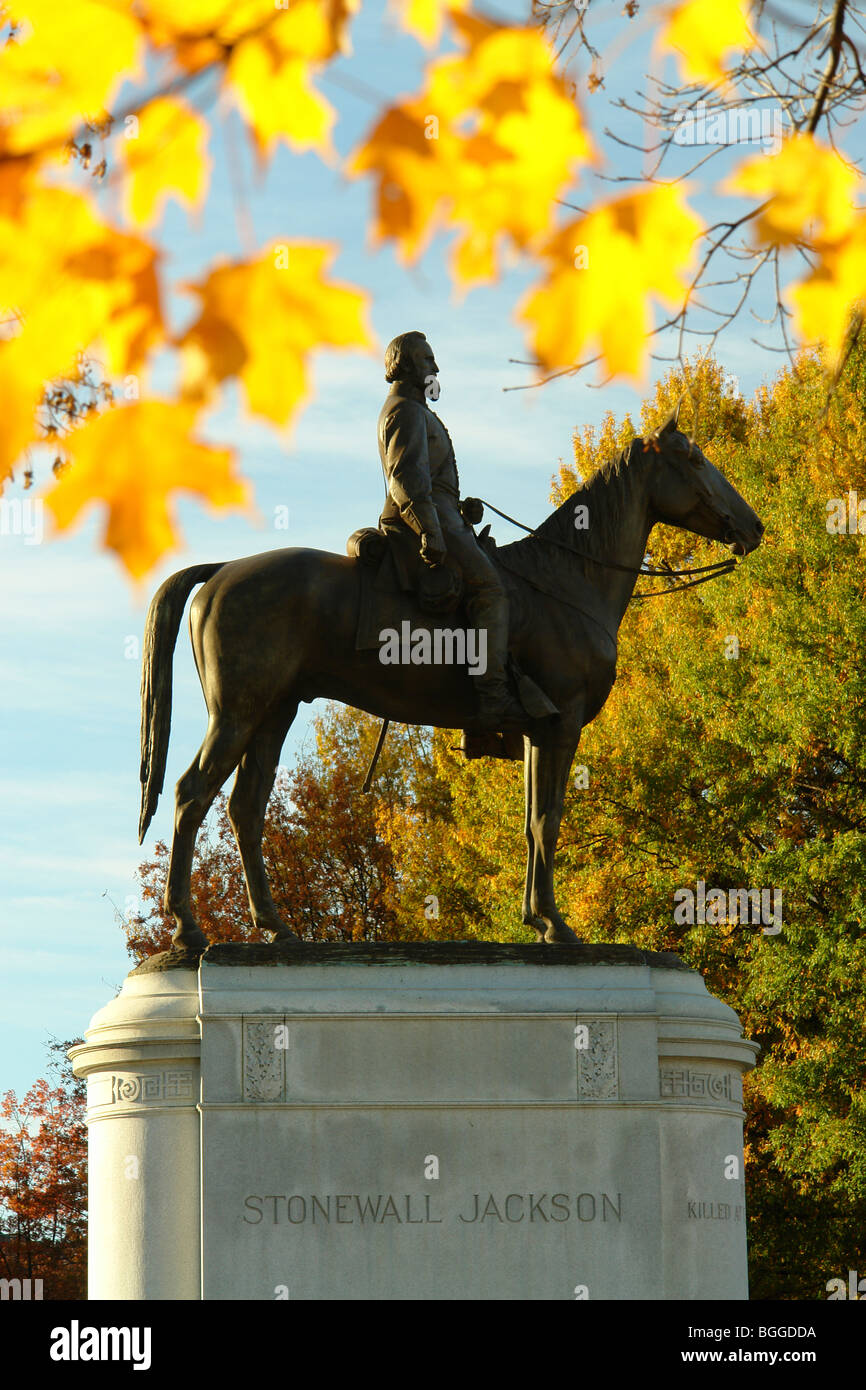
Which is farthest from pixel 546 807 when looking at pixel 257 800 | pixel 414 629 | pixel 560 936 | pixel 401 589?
pixel 257 800

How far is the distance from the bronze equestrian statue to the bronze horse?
0.03 ft

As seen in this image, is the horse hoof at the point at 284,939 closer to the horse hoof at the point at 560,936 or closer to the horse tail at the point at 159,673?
the horse tail at the point at 159,673

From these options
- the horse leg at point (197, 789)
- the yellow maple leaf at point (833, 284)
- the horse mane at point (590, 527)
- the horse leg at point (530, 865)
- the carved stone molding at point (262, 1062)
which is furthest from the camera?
the horse mane at point (590, 527)

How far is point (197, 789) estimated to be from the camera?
33.5 ft

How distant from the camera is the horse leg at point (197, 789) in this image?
33.5 ft

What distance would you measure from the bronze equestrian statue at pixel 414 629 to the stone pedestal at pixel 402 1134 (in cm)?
56

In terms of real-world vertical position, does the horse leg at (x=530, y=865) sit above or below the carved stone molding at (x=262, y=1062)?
above

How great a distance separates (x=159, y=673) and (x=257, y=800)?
93 cm

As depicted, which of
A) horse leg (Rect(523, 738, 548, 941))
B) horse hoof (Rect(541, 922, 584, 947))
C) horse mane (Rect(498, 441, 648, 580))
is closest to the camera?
horse hoof (Rect(541, 922, 584, 947))

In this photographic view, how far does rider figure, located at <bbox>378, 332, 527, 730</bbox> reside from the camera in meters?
10.3

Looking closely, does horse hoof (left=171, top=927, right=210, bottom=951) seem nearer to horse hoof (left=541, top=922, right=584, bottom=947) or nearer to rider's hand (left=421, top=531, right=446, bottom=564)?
horse hoof (left=541, top=922, right=584, bottom=947)

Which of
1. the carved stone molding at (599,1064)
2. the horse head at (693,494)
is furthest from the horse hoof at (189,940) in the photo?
the horse head at (693,494)

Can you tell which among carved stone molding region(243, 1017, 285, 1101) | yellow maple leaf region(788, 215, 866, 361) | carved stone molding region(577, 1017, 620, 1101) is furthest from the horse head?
yellow maple leaf region(788, 215, 866, 361)

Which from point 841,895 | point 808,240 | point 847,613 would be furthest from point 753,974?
point 808,240
